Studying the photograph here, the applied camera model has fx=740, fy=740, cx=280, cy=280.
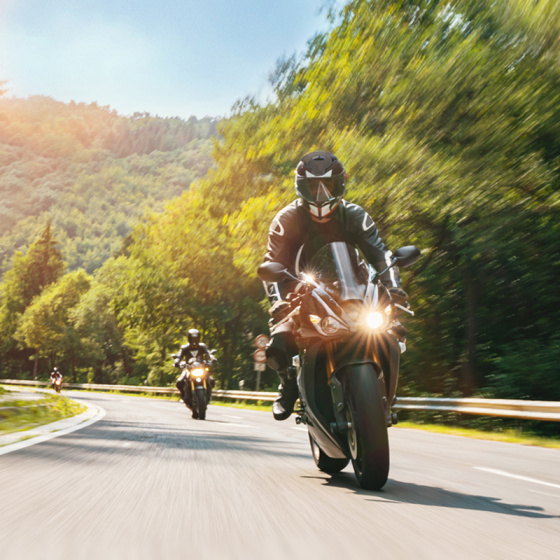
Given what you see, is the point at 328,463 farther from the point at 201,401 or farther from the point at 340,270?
the point at 201,401

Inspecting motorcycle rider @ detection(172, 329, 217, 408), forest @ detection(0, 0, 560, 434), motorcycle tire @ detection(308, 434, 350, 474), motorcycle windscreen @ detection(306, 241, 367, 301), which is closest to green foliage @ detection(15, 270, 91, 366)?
forest @ detection(0, 0, 560, 434)

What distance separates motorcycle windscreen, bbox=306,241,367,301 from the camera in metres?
4.89

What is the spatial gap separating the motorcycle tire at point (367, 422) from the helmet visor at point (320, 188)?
1.40 m

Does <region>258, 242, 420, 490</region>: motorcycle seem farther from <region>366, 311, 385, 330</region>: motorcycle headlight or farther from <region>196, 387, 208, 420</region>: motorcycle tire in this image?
<region>196, 387, 208, 420</region>: motorcycle tire

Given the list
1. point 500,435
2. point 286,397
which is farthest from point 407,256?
point 500,435

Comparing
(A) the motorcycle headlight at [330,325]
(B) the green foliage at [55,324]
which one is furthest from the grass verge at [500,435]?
(B) the green foliage at [55,324]

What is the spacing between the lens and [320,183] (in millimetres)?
5344

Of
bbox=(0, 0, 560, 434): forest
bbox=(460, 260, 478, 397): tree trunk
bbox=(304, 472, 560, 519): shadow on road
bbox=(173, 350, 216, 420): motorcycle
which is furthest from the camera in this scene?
bbox=(460, 260, 478, 397): tree trunk

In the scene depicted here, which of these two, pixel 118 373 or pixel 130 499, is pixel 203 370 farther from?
pixel 118 373

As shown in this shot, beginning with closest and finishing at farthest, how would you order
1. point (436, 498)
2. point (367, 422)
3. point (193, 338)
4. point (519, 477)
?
point (367, 422), point (436, 498), point (519, 477), point (193, 338)

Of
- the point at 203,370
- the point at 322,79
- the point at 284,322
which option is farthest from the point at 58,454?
the point at 322,79

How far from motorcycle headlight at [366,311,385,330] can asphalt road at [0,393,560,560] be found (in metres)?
1.04

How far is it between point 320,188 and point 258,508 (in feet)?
7.73

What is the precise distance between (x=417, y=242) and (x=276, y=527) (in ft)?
47.8
